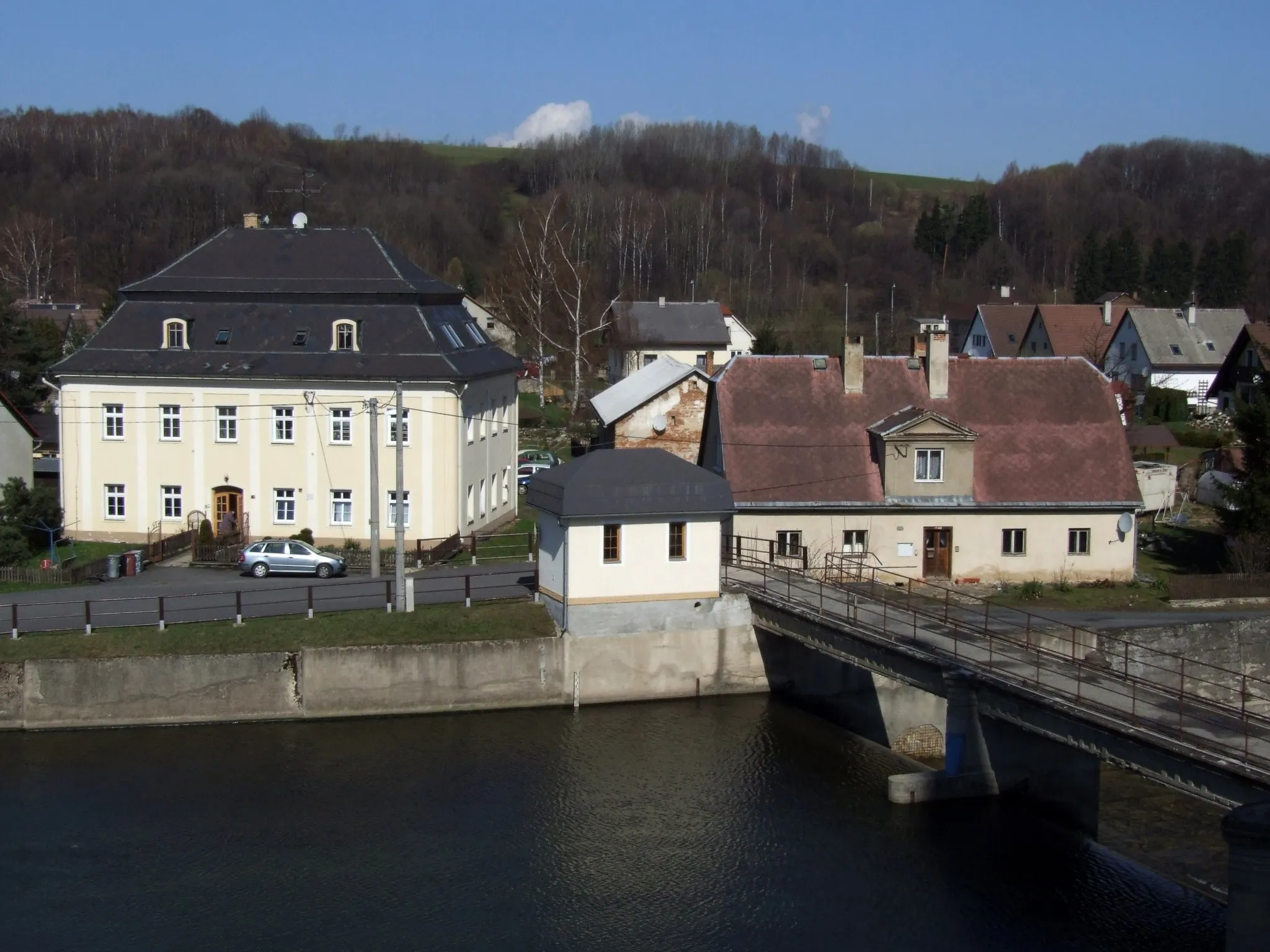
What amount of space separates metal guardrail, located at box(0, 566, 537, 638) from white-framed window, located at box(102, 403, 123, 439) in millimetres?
8878

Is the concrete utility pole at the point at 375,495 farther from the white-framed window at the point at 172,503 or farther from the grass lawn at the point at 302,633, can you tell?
the white-framed window at the point at 172,503

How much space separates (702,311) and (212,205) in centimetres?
5929

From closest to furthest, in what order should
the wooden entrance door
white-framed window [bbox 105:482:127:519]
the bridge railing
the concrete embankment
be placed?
the bridge railing → the concrete embankment → the wooden entrance door → white-framed window [bbox 105:482:127:519]

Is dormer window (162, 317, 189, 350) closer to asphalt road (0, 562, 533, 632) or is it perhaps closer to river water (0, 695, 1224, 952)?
asphalt road (0, 562, 533, 632)

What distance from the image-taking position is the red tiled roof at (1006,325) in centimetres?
9025

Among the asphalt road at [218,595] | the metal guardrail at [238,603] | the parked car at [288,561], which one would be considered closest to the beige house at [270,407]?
the parked car at [288,561]

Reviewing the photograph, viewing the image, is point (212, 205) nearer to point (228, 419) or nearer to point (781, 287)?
point (781, 287)

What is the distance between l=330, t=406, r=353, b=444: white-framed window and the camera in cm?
4197

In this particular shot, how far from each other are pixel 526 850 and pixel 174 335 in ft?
79.4

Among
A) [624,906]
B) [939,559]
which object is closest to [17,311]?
[939,559]

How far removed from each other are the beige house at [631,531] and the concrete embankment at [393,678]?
0.87 m

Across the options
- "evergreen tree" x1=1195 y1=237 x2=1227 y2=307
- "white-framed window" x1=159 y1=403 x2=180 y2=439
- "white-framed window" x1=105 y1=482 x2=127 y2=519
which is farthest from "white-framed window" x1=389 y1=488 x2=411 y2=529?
"evergreen tree" x1=1195 y1=237 x2=1227 y2=307

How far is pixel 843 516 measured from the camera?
38.8m

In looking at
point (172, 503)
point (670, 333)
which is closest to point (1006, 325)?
point (670, 333)
